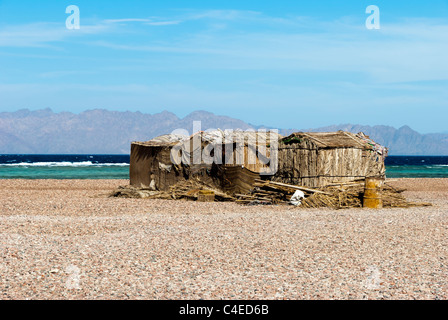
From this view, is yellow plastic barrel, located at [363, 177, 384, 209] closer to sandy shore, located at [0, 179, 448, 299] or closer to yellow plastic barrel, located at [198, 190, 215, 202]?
sandy shore, located at [0, 179, 448, 299]

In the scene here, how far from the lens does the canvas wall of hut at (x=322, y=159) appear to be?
59.6ft

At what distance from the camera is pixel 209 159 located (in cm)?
1986

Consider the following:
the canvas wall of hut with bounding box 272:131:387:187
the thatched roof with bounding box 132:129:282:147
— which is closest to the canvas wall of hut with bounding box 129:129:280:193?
the thatched roof with bounding box 132:129:282:147

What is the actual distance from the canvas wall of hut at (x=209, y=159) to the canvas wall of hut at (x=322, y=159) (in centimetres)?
73

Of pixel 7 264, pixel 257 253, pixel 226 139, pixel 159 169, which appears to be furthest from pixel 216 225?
pixel 159 169

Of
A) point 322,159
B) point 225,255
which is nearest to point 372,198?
point 322,159

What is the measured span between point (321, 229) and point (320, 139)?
7.44 meters

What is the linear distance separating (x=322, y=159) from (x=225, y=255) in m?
9.77

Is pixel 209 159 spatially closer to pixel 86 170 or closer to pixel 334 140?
pixel 334 140

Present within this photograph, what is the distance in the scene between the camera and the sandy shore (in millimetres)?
7062

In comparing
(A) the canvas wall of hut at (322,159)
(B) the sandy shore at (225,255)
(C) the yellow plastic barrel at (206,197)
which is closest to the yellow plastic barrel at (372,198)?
(B) the sandy shore at (225,255)

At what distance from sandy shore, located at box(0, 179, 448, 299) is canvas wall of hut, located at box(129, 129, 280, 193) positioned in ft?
15.1

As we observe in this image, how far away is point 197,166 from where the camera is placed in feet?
65.9
